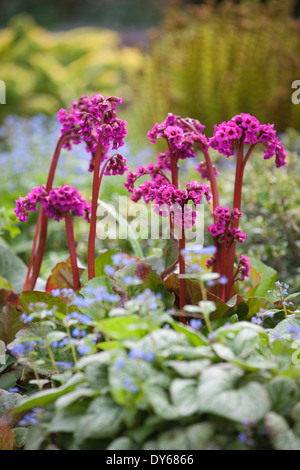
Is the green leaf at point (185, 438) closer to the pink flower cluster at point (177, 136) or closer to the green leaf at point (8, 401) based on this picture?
the green leaf at point (8, 401)

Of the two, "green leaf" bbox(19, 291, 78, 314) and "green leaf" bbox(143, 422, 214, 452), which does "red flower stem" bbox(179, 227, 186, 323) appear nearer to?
"green leaf" bbox(19, 291, 78, 314)

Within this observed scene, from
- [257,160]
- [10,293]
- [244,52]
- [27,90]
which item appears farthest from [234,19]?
[10,293]

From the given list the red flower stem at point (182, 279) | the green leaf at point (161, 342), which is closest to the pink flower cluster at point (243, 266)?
the red flower stem at point (182, 279)

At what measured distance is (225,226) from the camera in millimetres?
1284

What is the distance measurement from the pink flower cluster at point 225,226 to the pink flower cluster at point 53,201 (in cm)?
38

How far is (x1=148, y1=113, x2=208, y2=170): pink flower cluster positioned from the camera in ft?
4.24

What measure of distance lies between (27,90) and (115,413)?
21.5ft

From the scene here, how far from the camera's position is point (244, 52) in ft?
14.2

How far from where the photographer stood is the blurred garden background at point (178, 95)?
7.35ft

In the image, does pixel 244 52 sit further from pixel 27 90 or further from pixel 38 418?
pixel 38 418

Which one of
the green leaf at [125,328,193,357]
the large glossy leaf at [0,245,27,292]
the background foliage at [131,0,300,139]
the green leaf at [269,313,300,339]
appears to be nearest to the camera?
the green leaf at [125,328,193,357]
